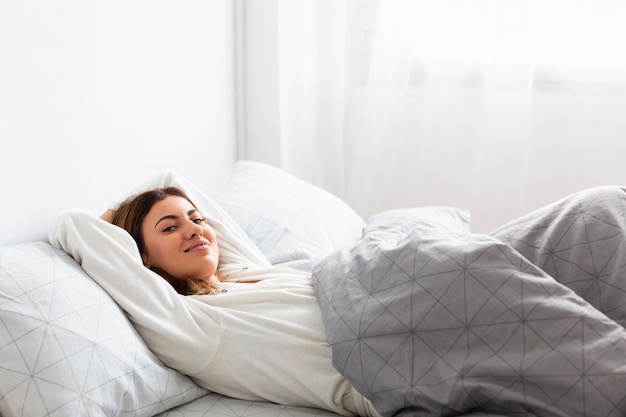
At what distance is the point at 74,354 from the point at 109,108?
0.74 meters

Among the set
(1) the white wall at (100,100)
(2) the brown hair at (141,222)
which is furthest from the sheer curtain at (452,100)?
(2) the brown hair at (141,222)

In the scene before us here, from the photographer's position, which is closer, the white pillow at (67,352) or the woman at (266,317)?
the white pillow at (67,352)

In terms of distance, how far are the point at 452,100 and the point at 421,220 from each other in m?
0.61

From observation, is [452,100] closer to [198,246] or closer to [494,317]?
[198,246]

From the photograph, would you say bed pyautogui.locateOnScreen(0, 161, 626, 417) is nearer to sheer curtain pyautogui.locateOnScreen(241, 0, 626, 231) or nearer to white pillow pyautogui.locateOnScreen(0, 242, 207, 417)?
white pillow pyautogui.locateOnScreen(0, 242, 207, 417)

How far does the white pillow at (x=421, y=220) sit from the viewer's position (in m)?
2.03

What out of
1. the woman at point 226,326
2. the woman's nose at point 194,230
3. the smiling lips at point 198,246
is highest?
the woman's nose at point 194,230

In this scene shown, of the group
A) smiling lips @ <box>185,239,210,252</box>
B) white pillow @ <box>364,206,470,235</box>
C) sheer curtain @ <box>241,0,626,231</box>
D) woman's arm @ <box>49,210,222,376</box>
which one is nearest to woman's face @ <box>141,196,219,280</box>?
smiling lips @ <box>185,239,210,252</box>

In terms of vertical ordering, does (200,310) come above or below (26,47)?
below

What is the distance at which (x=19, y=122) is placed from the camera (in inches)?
58.1

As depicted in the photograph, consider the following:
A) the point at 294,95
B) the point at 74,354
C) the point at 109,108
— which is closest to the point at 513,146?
the point at 294,95

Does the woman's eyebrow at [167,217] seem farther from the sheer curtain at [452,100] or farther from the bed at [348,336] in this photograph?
the sheer curtain at [452,100]

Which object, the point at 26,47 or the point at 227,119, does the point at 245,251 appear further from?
the point at 227,119

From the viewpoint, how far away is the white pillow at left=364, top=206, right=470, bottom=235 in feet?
6.66
